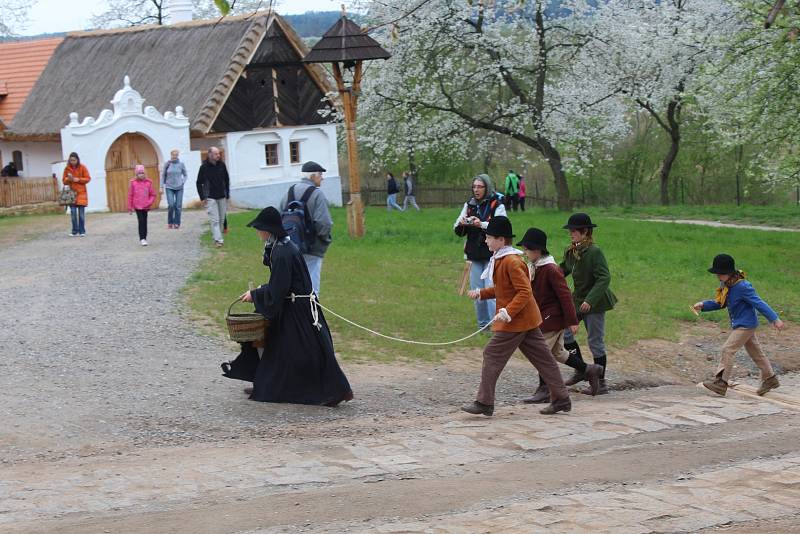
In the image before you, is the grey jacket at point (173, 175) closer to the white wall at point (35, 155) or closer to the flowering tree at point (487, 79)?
the flowering tree at point (487, 79)

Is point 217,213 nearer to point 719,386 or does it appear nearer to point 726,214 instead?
point 719,386

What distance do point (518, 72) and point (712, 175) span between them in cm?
1842

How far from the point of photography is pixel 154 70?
127 ft

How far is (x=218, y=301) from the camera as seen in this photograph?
48.7 ft

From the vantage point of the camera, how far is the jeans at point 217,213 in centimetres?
2005

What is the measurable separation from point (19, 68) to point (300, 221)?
33355mm

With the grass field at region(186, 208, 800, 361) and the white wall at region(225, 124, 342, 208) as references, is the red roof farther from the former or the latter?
the grass field at region(186, 208, 800, 361)

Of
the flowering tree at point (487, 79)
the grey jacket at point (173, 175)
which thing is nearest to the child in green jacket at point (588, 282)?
the grey jacket at point (173, 175)

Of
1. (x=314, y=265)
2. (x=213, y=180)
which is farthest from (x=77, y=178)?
(x=314, y=265)

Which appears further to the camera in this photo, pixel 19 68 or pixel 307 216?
pixel 19 68

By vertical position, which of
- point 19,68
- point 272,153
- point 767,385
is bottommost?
point 767,385

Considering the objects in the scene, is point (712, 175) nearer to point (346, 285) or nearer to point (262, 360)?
point (346, 285)

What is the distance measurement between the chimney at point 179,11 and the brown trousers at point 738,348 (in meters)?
35.2

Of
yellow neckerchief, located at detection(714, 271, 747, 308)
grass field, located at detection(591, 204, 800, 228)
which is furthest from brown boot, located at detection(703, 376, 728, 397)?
grass field, located at detection(591, 204, 800, 228)
